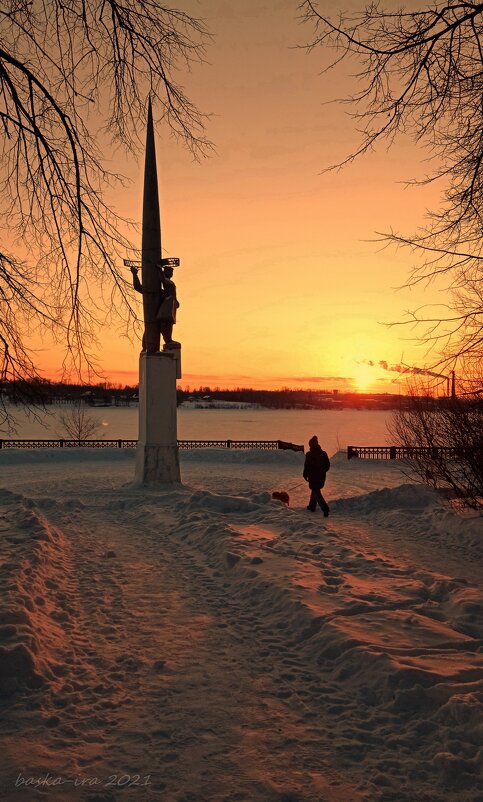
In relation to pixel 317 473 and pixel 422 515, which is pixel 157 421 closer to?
pixel 317 473

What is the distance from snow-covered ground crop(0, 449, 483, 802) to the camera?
10.2 feet

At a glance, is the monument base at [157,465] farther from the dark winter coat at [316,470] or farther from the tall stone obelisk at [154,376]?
the dark winter coat at [316,470]

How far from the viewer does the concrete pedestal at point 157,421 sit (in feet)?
53.8

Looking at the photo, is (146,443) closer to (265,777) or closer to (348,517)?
(348,517)

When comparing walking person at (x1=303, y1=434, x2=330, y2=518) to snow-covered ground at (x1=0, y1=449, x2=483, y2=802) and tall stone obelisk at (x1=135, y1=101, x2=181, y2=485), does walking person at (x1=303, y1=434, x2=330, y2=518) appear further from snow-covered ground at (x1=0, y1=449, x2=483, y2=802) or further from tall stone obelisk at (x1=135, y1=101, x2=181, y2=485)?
tall stone obelisk at (x1=135, y1=101, x2=181, y2=485)

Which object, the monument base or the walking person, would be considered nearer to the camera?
the walking person

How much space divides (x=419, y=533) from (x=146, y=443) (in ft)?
27.8

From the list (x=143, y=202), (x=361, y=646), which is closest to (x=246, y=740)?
(x=361, y=646)

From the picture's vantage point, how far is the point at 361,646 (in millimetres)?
4605

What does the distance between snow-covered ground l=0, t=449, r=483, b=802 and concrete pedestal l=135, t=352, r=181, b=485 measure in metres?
6.70

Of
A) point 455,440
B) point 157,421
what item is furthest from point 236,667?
point 157,421

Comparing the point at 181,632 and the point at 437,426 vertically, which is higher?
the point at 437,426

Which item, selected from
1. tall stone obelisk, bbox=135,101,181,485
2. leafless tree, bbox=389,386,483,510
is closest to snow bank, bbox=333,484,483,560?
leafless tree, bbox=389,386,483,510

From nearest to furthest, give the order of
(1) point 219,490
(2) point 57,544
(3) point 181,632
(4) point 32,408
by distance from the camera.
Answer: (3) point 181,632, (4) point 32,408, (2) point 57,544, (1) point 219,490
